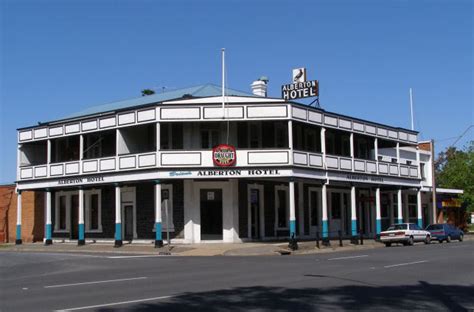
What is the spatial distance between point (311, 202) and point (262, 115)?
9750 mm

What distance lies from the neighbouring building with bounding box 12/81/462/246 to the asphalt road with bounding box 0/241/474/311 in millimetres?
11194

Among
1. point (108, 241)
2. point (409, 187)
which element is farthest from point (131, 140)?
point (409, 187)

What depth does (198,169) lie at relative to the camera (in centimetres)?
3145

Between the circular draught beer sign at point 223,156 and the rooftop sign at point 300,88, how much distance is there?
6908 mm

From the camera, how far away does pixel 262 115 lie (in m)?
31.6

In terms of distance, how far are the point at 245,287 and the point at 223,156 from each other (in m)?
18.3

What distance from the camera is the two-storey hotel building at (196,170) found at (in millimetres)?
31594

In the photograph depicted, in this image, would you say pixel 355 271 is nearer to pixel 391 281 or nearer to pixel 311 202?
pixel 391 281

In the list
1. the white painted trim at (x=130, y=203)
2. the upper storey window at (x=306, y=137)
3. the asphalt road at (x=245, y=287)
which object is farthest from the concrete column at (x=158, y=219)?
the asphalt road at (x=245, y=287)

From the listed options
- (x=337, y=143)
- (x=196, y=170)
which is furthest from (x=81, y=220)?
(x=337, y=143)

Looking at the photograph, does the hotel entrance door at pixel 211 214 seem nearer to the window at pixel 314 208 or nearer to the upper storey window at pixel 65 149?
the window at pixel 314 208

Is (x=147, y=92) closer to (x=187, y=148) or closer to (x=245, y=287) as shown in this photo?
(x=187, y=148)

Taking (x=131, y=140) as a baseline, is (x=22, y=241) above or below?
below

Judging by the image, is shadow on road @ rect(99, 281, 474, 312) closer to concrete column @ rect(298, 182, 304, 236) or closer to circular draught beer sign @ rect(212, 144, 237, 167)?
circular draught beer sign @ rect(212, 144, 237, 167)
